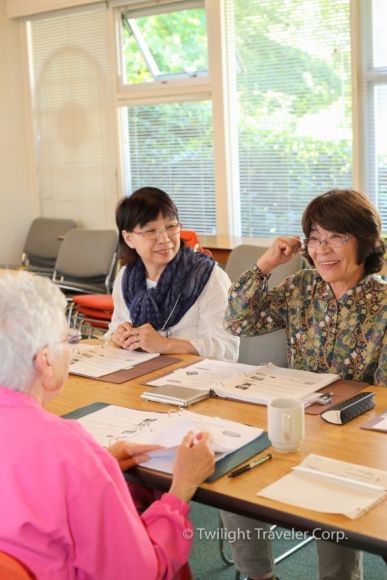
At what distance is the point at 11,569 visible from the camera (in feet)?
2.96

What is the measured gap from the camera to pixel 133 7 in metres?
4.95

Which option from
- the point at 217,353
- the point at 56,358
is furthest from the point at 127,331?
the point at 56,358

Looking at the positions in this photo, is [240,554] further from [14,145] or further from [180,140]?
[14,145]

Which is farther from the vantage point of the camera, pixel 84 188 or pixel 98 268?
pixel 84 188

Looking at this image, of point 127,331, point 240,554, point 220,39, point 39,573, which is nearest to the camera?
point 39,573

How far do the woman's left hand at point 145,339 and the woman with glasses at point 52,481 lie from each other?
1027mm

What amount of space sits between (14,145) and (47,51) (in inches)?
35.5

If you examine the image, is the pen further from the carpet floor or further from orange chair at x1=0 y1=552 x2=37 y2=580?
the carpet floor

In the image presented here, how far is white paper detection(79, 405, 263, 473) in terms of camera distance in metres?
1.34

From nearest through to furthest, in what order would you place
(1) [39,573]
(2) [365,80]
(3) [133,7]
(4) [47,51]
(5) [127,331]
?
(1) [39,573] → (5) [127,331] → (2) [365,80] → (3) [133,7] → (4) [47,51]

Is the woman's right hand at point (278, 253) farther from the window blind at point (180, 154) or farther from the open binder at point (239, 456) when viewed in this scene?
the window blind at point (180, 154)

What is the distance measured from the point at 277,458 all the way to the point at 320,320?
2.32 ft

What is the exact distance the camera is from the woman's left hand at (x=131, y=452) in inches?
51.9

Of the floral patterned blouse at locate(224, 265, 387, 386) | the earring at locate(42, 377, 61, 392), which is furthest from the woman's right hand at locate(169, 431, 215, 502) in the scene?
the floral patterned blouse at locate(224, 265, 387, 386)
